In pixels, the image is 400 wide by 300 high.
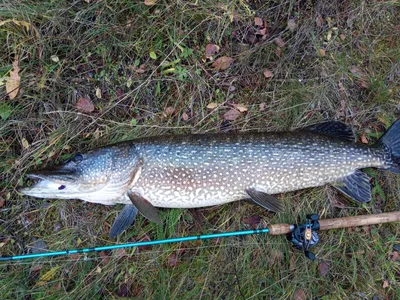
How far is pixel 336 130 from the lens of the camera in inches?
81.3

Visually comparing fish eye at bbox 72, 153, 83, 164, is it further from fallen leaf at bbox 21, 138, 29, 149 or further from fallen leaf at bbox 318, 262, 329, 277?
fallen leaf at bbox 318, 262, 329, 277

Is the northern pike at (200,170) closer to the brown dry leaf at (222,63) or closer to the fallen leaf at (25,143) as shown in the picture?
the fallen leaf at (25,143)

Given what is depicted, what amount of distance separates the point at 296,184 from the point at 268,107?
1.97 ft

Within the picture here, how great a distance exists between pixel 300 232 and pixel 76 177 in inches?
57.4

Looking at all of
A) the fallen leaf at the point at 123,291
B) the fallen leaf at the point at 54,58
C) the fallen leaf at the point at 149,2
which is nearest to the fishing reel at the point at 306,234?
the fallen leaf at the point at 123,291

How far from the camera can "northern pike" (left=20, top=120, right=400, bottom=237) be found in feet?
6.04

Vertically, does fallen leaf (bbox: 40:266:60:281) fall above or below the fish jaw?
below

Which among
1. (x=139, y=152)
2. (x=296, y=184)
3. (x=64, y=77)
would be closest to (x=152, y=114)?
(x=139, y=152)

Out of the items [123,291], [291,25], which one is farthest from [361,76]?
[123,291]

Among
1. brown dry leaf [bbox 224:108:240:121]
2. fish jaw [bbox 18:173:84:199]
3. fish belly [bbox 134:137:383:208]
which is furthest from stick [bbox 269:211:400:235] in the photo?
fish jaw [bbox 18:173:84:199]

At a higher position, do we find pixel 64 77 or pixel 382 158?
pixel 64 77

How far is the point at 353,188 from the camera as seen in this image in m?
2.02

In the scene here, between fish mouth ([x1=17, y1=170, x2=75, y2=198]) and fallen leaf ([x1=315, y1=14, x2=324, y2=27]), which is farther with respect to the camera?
fallen leaf ([x1=315, y1=14, x2=324, y2=27])

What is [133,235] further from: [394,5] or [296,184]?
[394,5]
